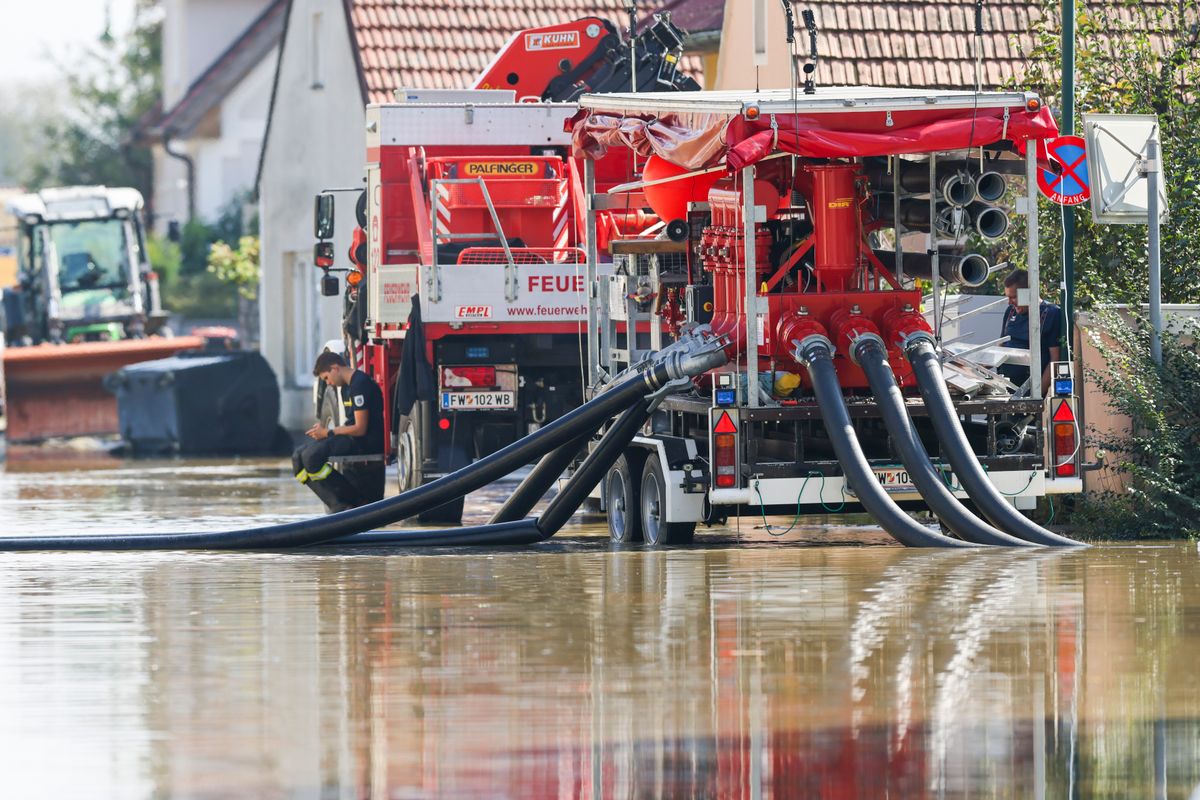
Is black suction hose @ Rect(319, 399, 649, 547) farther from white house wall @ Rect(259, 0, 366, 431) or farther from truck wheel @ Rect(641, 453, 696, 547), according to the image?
white house wall @ Rect(259, 0, 366, 431)

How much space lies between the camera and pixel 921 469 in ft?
43.3

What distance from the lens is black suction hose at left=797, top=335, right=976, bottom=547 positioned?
13102mm

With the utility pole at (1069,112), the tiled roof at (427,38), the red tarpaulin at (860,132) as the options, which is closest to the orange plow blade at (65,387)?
the tiled roof at (427,38)

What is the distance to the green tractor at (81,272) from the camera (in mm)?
33606

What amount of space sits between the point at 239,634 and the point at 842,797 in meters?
4.07

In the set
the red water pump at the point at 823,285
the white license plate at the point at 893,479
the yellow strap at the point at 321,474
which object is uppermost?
the red water pump at the point at 823,285

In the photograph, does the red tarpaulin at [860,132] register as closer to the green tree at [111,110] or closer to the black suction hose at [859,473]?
the black suction hose at [859,473]

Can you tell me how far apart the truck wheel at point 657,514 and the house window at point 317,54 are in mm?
17569

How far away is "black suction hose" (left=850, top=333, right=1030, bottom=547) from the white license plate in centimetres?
44

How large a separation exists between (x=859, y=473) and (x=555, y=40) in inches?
381

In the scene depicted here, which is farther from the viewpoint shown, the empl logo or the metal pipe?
the empl logo

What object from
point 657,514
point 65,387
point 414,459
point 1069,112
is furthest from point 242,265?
point 657,514

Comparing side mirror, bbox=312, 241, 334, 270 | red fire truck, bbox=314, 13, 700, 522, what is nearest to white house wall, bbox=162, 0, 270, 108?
side mirror, bbox=312, 241, 334, 270

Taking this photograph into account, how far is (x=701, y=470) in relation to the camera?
46.7 feet
